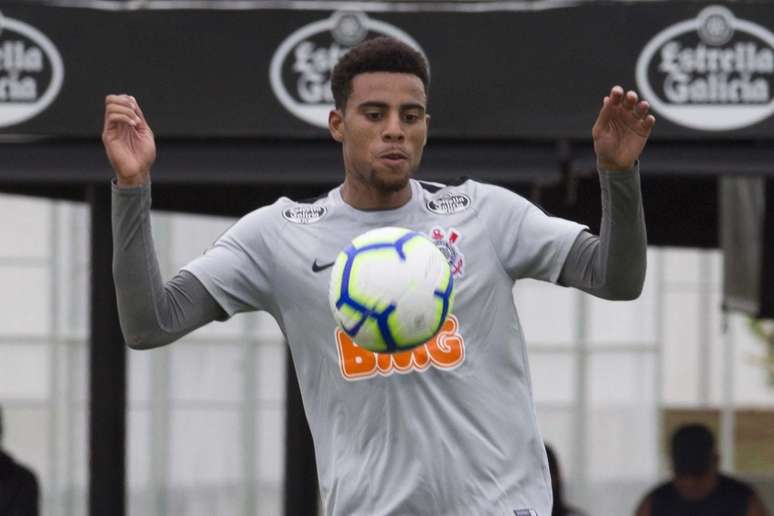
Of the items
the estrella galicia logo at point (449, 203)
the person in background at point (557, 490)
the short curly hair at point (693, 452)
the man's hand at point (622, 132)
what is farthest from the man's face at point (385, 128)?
the short curly hair at point (693, 452)

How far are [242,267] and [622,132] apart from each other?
2.81 feet

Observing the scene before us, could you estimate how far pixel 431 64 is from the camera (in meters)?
5.60

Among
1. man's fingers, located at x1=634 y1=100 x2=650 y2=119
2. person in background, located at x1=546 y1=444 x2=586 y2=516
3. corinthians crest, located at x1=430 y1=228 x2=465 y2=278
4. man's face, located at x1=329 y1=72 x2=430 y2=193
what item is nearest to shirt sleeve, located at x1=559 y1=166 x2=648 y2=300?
man's fingers, located at x1=634 y1=100 x2=650 y2=119

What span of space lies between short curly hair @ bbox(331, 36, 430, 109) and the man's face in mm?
15

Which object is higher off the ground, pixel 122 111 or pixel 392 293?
pixel 122 111

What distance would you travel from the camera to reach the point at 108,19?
5645 mm

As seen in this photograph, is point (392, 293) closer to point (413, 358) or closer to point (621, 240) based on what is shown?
point (413, 358)

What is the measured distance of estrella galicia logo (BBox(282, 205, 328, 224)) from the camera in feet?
12.1

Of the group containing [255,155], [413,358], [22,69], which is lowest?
[413,358]

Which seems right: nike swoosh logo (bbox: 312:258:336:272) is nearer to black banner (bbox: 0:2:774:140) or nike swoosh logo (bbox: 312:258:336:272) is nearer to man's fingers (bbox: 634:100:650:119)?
man's fingers (bbox: 634:100:650:119)

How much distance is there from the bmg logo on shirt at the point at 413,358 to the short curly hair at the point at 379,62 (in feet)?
1.71

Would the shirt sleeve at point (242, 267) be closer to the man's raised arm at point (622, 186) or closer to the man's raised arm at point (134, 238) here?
the man's raised arm at point (134, 238)

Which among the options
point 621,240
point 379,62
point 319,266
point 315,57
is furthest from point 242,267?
point 315,57

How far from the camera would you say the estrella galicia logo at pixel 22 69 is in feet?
18.1
